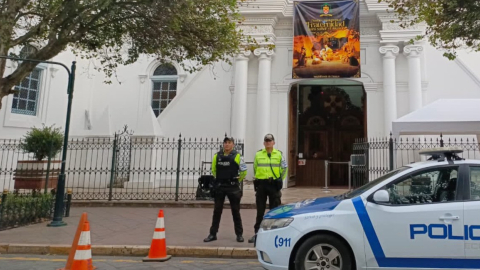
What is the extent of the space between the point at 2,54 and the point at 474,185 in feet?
32.5

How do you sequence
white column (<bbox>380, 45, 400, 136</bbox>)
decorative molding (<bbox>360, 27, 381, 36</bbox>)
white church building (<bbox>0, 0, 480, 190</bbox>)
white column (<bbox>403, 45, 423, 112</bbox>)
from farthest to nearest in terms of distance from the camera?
decorative molding (<bbox>360, 27, 381, 36</bbox>), white church building (<bbox>0, 0, 480, 190</bbox>), white column (<bbox>380, 45, 400, 136</bbox>), white column (<bbox>403, 45, 423, 112</bbox>)

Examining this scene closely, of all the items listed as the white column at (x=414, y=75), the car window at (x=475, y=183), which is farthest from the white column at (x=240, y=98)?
the car window at (x=475, y=183)

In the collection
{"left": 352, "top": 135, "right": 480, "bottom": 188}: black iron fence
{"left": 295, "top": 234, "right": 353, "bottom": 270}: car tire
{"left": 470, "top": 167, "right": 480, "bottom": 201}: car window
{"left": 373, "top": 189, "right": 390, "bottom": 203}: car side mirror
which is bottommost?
{"left": 295, "top": 234, "right": 353, "bottom": 270}: car tire

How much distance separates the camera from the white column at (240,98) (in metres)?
15.0

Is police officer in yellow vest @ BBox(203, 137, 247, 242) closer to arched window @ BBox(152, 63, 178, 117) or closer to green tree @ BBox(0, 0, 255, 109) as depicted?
green tree @ BBox(0, 0, 255, 109)

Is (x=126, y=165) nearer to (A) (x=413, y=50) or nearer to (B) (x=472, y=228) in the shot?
(A) (x=413, y=50)

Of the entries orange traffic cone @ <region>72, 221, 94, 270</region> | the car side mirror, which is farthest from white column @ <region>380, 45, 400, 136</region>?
orange traffic cone @ <region>72, 221, 94, 270</region>

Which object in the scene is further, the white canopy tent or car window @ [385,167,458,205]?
the white canopy tent

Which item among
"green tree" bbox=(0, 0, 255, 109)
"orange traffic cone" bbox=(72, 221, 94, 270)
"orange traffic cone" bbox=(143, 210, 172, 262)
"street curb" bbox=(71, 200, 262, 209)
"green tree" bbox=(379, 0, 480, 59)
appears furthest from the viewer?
"street curb" bbox=(71, 200, 262, 209)

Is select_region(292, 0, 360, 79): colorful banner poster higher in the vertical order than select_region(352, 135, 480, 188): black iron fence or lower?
higher

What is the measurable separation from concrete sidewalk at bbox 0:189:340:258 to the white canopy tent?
5.12 meters

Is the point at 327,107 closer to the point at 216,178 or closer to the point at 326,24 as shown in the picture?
the point at 326,24

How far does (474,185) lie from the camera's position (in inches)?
160

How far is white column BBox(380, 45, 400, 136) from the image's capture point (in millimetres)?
14273
